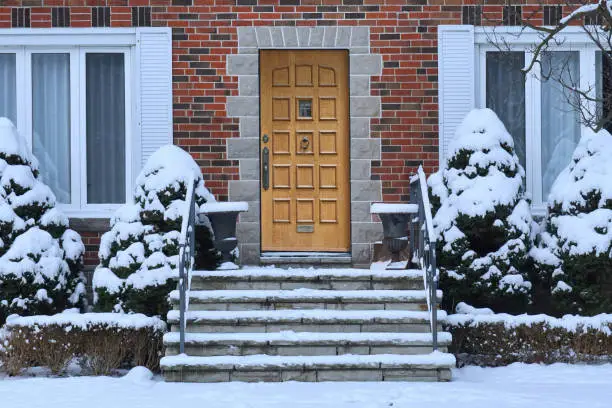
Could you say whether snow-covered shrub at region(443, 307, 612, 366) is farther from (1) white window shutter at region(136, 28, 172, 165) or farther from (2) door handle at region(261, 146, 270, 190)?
(1) white window shutter at region(136, 28, 172, 165)

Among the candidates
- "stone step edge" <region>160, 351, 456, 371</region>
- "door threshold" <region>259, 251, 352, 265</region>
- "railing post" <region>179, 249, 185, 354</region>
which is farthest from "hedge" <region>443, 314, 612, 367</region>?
"railing post" <region>179, 249, 185, 354</region>

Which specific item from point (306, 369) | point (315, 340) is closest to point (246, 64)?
point (315, 340)

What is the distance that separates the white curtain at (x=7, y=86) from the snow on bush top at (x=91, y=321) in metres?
2.84

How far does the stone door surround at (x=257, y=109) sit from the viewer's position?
10.5 meters

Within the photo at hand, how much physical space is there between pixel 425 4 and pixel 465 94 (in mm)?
1024

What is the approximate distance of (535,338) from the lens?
8719 millimetres

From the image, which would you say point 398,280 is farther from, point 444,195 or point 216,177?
point 216,177

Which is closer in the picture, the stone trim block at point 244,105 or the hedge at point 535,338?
the hedge at point 535,338

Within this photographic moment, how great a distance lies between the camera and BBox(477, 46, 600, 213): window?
10.8 meters

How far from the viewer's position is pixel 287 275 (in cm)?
909

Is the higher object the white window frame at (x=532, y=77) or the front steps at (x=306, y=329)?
the white window frame at (x=532, y=77)

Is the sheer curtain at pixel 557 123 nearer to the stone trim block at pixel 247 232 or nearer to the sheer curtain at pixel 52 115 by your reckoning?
the stone trim block at pixel 247 232

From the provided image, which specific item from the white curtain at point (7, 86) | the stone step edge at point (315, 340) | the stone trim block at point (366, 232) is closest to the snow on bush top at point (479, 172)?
the stone trim block at point (366, 232)

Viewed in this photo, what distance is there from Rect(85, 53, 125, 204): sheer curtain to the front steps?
84.2 inches
